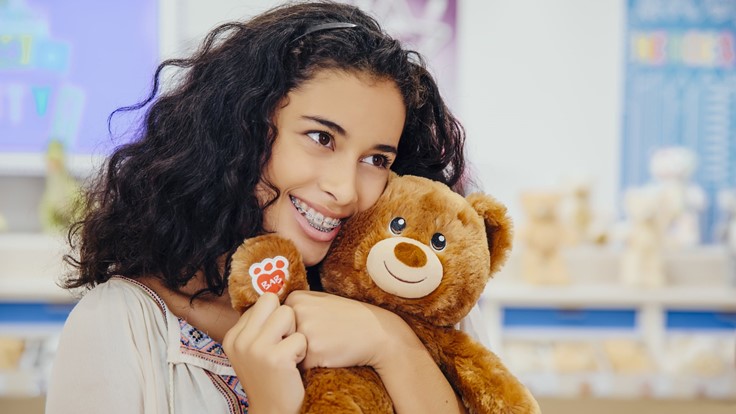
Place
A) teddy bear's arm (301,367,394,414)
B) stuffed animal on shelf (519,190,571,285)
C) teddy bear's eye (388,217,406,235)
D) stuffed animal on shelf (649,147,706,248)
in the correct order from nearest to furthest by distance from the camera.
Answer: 1. teddy bear's arm (301,367,394,414)
2. teddy bear's eye (388,217,406,235)
3. stuffed animal on shelf (519,190,571,285)
4. stuffed animal on shelf (649,147,706,248)

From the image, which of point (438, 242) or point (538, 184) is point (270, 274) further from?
point (538, 184)

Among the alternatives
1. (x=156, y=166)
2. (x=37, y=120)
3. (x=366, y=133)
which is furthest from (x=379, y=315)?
(x=37, y=120)

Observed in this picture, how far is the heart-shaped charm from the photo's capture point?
2.93 ft

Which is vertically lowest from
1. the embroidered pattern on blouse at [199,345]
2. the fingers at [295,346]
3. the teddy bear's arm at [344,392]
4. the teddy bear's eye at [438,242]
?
the teddy bear's arm at [344,392]

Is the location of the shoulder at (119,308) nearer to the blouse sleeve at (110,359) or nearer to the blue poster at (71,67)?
the blouse sleeve at (110,359)

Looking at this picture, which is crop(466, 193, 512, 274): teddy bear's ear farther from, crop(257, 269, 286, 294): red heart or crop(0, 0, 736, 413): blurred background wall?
crop(0, 0, 736, 413): blurred background wall

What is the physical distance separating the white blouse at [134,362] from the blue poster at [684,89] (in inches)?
99.7

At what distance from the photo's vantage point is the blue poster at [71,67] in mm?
2980

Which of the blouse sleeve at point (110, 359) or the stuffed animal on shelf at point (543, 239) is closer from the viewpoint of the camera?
the blouse sleeve at point (110, 359)

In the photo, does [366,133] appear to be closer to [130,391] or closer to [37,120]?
[130,391]

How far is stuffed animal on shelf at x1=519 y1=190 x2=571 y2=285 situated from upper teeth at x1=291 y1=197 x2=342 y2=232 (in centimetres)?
192

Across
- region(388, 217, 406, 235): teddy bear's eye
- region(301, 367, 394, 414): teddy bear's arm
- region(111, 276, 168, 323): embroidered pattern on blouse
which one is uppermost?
region(388, 217, 406, 235): teddy bear's eye

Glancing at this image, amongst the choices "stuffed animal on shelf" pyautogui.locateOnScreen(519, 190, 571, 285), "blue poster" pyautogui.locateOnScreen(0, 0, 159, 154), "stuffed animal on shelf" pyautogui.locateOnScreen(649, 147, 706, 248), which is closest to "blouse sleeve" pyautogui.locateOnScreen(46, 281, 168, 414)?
"stuffed animal on shelf" pyautogui.locateOnScreen(519, 190, 571, 285)

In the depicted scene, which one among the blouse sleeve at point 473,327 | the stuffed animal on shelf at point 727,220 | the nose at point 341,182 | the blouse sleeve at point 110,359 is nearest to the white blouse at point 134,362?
the blouse sleeve at point 110,359
